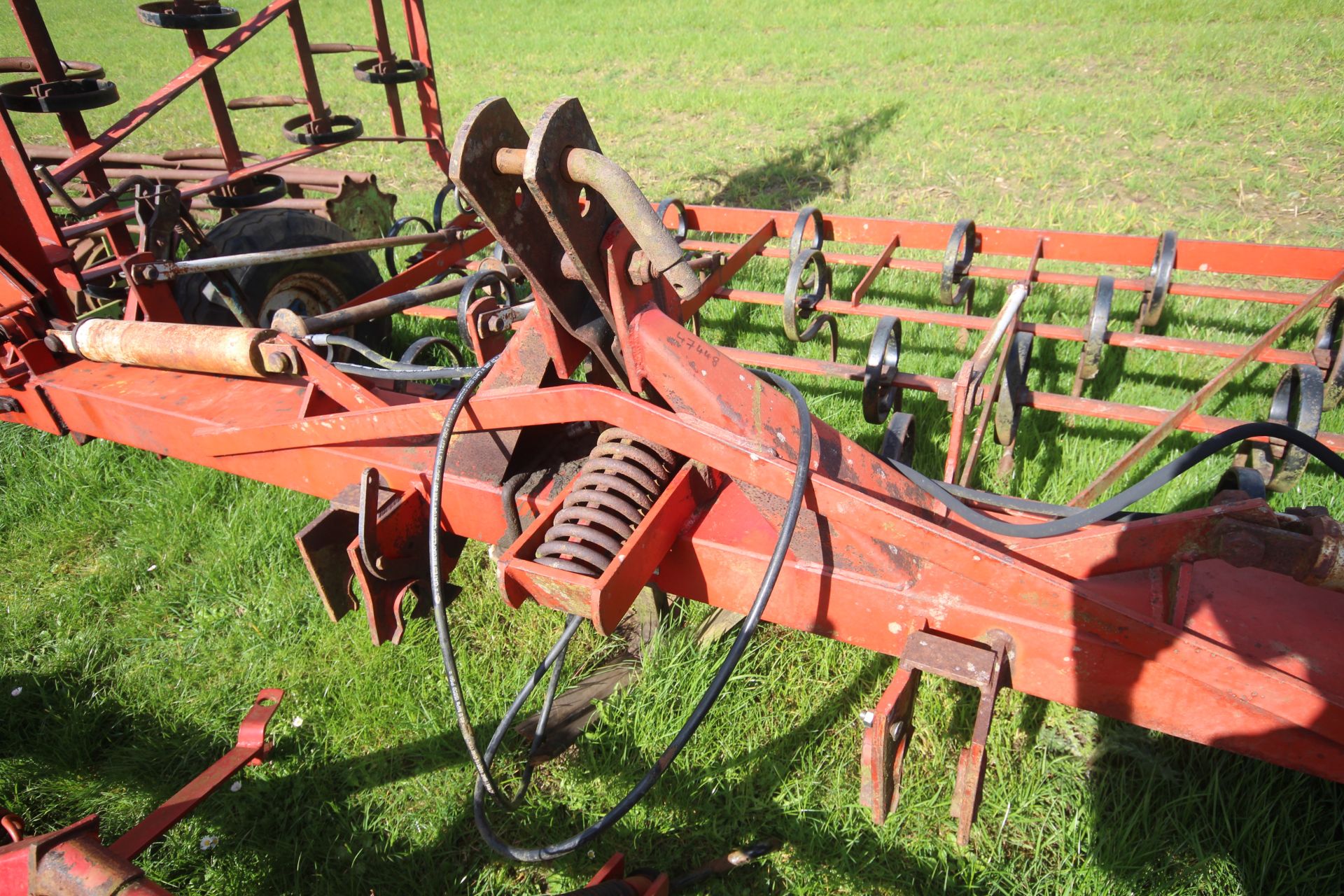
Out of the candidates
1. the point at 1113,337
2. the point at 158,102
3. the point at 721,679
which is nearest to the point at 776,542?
the point at 721,679

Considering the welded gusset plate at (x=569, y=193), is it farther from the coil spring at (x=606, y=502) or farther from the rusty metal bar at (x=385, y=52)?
the rusty metal bar at (x=385, y=52)

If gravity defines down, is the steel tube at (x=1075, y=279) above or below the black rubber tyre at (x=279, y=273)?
below

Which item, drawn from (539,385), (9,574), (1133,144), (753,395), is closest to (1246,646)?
(753,395)

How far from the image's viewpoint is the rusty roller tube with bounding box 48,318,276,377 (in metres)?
2.37

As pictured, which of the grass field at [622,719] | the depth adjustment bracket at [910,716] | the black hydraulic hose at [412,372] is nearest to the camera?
the depth adjustment bracket at [910,716]

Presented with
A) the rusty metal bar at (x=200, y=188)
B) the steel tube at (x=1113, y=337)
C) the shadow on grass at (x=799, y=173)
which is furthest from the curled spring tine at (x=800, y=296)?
the shadow on grass at (x=799, y=173)

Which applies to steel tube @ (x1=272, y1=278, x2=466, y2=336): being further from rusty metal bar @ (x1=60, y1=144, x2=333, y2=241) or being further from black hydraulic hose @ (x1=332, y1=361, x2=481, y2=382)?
rusty metal bar @ (x1=60, y1=144, x2=333, y2=241)

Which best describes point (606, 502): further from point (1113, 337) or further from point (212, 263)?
point (1113, 337)

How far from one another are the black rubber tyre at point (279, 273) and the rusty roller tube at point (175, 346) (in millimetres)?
706

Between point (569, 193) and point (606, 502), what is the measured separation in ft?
2.16

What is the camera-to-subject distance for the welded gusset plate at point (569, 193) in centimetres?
132

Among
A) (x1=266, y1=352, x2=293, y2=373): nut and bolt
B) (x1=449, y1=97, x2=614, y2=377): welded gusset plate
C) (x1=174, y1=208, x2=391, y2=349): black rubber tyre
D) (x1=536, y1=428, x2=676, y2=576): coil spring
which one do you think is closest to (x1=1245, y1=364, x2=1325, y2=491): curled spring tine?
(x1=536, y1=428, x2=676, y2=576): coil spring

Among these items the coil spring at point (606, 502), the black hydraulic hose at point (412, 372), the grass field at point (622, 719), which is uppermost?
the black hydraulic hose at point (412, 372)

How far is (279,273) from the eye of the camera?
12.3ft
